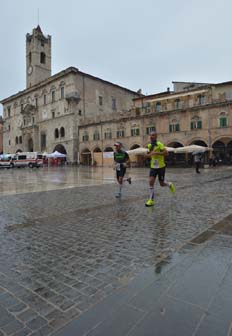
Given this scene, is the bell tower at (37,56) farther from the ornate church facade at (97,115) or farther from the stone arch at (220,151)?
Answer: the stone arch at (220,151)

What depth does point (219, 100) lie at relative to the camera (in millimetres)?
31156

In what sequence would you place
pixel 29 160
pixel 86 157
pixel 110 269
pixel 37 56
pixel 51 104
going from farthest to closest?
1. pixel 37 56
2. pixel 51 104
3. pixel 86 157
4. pixel 29 160
5. pixel 110 269

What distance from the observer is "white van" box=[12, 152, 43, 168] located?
37778 mm

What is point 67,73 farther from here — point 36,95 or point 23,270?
point 23,270

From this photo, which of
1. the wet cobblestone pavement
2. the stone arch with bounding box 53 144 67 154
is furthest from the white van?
the wet cobblestone pavement

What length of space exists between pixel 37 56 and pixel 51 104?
15.4m

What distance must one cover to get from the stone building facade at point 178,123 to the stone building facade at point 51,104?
12.0 ft

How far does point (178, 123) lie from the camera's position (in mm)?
34500

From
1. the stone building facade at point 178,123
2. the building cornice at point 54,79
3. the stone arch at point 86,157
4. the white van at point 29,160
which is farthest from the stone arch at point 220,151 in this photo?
the building cornice at point 54,79

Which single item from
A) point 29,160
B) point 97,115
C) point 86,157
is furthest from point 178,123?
point 29,160

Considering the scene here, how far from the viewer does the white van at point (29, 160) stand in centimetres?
3778

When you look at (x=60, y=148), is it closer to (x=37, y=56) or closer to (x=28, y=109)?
(x=28, y=109)

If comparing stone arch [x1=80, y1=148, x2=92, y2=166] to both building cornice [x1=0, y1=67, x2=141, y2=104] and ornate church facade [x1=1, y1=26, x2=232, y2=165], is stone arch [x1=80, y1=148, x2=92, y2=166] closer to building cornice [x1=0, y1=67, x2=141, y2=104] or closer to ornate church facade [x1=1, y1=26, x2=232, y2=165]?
ornate church facade [x1=1, y1=26, x2=232, y2=165]

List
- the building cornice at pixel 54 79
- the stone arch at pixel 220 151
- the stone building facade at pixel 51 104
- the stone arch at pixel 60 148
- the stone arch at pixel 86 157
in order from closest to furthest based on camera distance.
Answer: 1. the stone arch at pixel 220 151
2. the building cornice at pixel 54 79
3. the stone arch at pixel 86 157
4. the stone building facade at pixel 51 104
5. the stone arch at pixel 60 148
